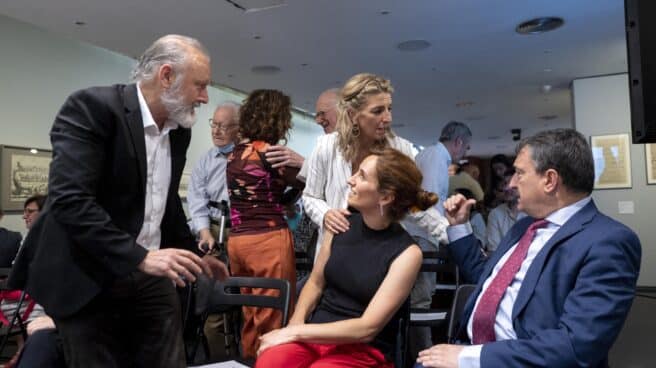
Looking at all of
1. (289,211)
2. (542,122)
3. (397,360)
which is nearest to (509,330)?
(397,360)

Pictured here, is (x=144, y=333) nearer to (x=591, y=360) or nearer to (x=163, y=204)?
(x=163, y=204)

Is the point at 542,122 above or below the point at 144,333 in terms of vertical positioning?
above

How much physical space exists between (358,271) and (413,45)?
4363 mm

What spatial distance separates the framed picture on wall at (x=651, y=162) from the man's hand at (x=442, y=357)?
6499 millimetres

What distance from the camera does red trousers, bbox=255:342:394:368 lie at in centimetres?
159

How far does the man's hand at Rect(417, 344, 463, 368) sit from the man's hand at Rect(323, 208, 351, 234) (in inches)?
24.4

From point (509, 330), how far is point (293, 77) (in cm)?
591

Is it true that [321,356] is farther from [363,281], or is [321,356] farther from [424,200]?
[424,200]

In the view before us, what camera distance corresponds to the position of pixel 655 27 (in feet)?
5.59

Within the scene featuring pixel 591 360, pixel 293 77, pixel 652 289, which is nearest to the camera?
pixel 591 360

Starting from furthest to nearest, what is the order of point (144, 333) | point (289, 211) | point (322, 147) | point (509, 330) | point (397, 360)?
point (289, 211), point (322, 147), point (397, 360), point (144, 333), point (509, 330)

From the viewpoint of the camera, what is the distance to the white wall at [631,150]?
6.57 meters

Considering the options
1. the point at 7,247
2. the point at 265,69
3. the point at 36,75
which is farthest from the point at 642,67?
the point at 36,75

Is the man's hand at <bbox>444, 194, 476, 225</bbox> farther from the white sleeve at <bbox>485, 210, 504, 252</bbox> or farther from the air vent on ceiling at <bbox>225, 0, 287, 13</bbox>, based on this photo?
the air vent on ceiling at <bbox>225, 0, 287, 13</bbox>
